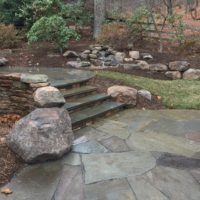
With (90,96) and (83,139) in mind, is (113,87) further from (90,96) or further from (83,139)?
(83,139)

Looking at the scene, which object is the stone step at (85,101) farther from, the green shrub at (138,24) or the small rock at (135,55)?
the green shrub at (138,24)

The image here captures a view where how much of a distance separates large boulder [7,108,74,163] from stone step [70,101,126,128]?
0.87 meters

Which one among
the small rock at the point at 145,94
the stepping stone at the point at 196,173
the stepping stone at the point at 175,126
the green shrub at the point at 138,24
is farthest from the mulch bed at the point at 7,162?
the green shrub at the point at 138,24

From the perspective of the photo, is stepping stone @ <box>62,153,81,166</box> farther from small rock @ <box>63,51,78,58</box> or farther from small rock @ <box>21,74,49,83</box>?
small rock @ <box>63,51,78,58</box>

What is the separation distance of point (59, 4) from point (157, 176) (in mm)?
7832

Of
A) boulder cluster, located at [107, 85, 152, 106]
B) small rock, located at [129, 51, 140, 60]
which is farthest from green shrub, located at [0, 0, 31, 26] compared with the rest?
boulder cluster, located at [107, 85, 152, 106]

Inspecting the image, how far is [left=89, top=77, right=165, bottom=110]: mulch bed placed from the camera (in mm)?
6102

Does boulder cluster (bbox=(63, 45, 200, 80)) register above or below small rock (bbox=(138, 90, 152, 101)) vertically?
above

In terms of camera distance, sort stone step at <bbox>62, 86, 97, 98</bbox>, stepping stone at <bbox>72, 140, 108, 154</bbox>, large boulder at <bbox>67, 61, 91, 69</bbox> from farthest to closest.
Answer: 1. large boulder at <bbox>67, 61, 91, 69</bbox>
2. stone step at <bbox>62, 86, 97, 98</bbox>
3. stepping stone at <bbox>72, 140, 108, 154</bbox>

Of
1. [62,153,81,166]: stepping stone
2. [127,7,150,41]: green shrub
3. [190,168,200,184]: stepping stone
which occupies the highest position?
[127,7,150,41]: green shrub

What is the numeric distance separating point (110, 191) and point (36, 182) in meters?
0.70

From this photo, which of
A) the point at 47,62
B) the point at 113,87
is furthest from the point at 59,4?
the point at 113,87

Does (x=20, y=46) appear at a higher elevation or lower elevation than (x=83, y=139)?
higher

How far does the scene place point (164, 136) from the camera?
4637mm
